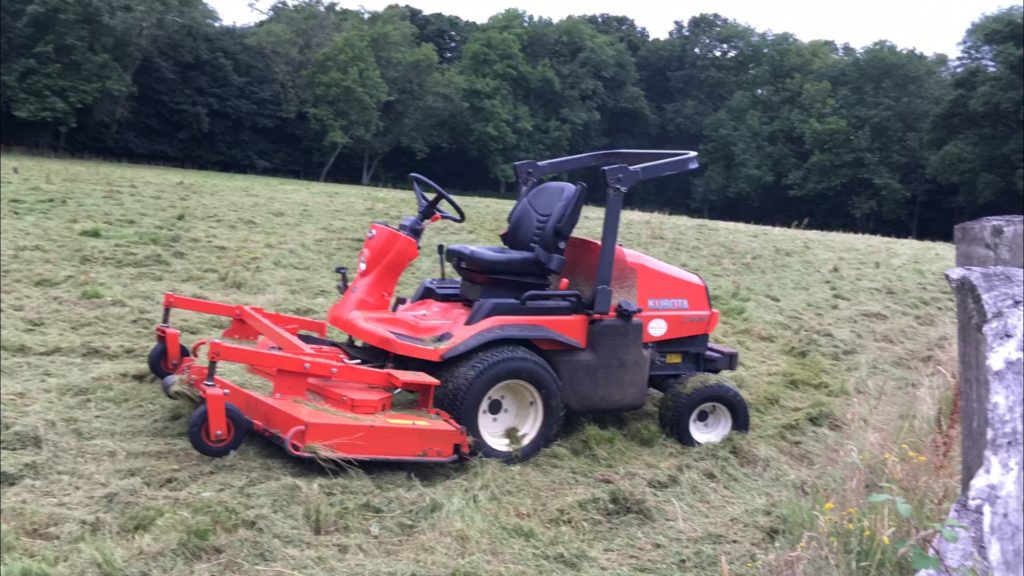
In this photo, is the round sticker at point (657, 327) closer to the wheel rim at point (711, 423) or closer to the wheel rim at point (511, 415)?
the wheel rim at point (711, 423)

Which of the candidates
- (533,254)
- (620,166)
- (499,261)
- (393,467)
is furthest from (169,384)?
(620,166)

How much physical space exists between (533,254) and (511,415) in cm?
101

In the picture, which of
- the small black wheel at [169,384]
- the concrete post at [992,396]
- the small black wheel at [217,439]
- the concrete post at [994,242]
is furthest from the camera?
the small black wheel at [169,384]

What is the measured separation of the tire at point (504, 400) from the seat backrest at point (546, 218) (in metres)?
0.76

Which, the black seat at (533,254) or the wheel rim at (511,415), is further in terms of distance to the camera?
the black seat at (533,254)

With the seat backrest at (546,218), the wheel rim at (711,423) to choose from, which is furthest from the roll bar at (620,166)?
the wheel rim at (711,423)

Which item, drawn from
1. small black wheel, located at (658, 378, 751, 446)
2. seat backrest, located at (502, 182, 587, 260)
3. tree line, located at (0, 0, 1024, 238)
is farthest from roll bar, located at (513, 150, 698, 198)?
tree line, located at (0, 0, 1024, 238)

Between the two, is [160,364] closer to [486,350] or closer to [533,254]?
[486,350]

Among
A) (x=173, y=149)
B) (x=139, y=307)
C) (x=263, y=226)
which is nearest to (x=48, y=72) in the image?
(x=173, y=149)

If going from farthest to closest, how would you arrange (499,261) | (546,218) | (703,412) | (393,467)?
(703,412)
(546,218)
(499,261)
(393,467)

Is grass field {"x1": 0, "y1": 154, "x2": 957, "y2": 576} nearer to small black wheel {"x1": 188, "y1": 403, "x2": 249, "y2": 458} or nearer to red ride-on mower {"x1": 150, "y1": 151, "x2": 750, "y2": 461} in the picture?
small black wheel {"x1": 188, "y1": 403, "x2": 249, "y2": 458}

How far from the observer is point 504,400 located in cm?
593

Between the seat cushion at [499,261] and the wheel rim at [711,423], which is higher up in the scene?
the seat cushion at [499,261]

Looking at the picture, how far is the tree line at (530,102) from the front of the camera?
35.1 m
